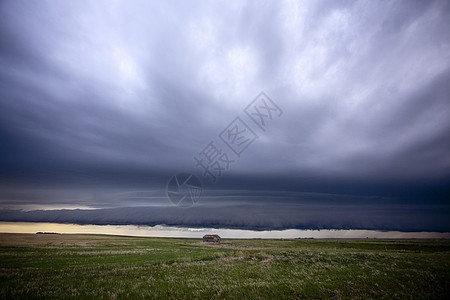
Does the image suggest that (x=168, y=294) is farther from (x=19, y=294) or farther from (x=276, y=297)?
(x=19, y=294)

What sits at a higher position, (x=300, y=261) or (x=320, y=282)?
(x=320, y=282)

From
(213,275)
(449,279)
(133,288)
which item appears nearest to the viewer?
(133,288)

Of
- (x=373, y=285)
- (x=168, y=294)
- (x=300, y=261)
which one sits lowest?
(x=300, y=261)

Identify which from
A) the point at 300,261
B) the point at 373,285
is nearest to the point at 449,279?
the point at 373,285

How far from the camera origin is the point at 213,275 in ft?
61.4

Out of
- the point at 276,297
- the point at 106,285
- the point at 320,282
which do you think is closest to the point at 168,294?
the point at 106,285

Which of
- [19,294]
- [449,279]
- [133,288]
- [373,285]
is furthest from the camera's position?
[449,279]

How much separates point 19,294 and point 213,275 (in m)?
13.5

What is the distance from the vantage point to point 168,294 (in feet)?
44.0

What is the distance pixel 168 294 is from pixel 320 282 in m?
11.5

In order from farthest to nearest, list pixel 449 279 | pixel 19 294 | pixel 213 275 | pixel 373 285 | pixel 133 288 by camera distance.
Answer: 1. pixel 213 275
2. pixel 449 279
3. pixel 373 285
4. pixel 133 288
5. pixel 19 294

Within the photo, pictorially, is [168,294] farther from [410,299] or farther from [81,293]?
[410,299]

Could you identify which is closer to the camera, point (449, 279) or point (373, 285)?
point (373, 285)

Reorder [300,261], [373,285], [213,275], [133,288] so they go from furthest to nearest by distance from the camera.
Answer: [300,261]
[213,275]
[373,285]
[133,288]
